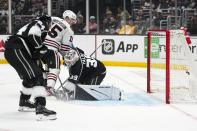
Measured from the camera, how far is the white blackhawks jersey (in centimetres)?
531

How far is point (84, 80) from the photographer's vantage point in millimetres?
5641

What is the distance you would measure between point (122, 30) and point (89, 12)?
1090 mm

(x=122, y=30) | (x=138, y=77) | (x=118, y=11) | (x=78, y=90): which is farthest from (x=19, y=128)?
(x=118, y=11)

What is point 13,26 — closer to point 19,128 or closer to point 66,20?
point 66,20

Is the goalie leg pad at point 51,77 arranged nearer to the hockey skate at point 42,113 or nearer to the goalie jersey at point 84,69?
the goalie jersey at point 84,69

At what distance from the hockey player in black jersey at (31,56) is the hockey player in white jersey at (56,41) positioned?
46.0 inches

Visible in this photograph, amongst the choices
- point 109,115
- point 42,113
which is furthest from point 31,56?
point 109,115

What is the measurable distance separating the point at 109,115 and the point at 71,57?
127 centimetres

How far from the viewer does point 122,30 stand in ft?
34.7

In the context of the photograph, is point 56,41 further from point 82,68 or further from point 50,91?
point 50,91

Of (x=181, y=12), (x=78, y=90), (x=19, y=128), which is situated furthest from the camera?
(x=181, y=12)

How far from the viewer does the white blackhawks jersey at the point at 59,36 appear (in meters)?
5.31

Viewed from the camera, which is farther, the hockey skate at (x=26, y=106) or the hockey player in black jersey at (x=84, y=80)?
the hockey player in black jersey at (x=84, y=80)

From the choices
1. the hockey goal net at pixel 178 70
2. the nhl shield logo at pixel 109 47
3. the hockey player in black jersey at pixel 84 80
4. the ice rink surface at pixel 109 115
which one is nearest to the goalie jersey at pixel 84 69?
the hockey player in black jersey at pixel 84 80
